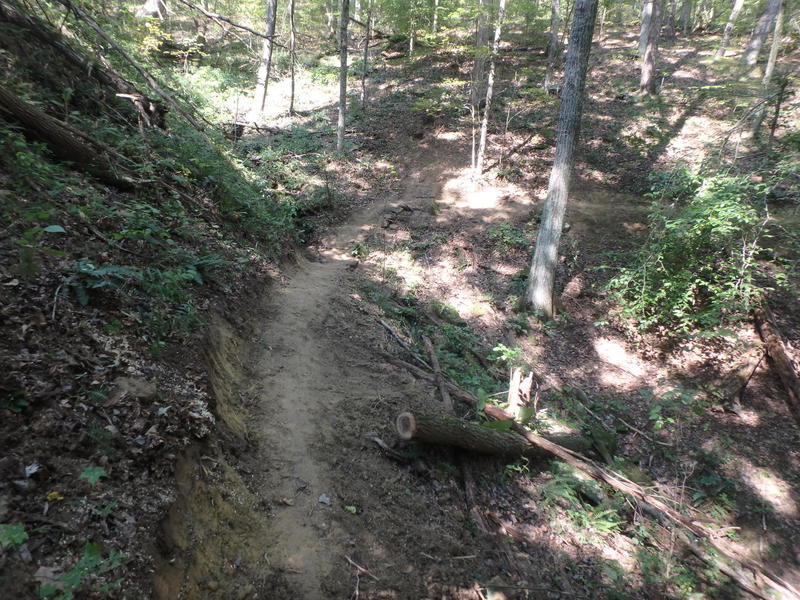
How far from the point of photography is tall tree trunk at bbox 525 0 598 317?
28.1 ft

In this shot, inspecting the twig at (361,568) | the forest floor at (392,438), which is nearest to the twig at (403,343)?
the forest floor at (392,438)

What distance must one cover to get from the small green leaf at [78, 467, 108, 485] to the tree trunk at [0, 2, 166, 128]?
25.6 feet

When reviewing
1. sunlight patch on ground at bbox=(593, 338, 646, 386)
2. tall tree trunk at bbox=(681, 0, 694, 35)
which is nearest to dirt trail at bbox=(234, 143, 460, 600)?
sunlight patch on ground at bbox=(593, 338, 646, 386)

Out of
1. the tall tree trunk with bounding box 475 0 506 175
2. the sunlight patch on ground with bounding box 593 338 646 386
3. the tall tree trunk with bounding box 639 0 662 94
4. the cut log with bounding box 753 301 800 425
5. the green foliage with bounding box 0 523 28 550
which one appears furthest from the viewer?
the tall tree trunk with bounding box 639 0 662 94

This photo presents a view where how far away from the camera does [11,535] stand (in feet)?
6.57

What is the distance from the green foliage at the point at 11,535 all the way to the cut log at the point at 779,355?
11.8 m

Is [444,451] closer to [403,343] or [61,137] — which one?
[403,343]

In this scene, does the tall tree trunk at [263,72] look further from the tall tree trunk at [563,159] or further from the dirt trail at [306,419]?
the tall tree trunk at [563,159]

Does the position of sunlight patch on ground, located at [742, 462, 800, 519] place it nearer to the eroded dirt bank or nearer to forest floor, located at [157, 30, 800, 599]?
forest floor, located at [157, 30, 800, 599]

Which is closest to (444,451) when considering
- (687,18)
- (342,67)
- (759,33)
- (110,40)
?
(110,40)

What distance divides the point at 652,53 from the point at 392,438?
2460cm

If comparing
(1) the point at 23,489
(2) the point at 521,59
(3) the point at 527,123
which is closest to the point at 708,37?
(2) the point at 521,59

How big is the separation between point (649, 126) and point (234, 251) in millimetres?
20045

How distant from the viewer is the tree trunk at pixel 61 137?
16.2 feet
